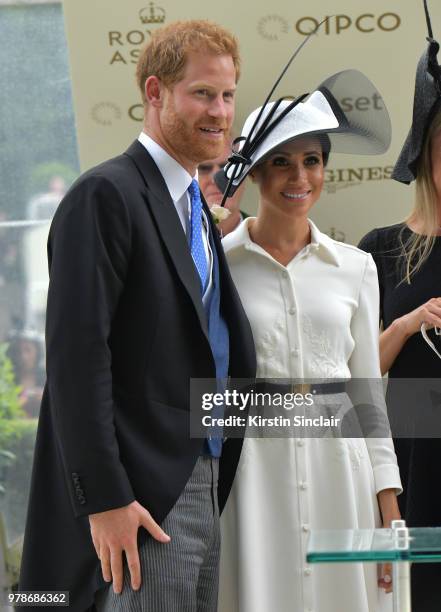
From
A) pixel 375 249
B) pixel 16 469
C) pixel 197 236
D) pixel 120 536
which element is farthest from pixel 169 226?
pixel 16 469

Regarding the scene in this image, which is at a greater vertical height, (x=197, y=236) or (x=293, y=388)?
(x=197, y=236)

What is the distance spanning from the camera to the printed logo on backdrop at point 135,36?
3336mm

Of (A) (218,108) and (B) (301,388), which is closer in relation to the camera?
(A) (218,108)

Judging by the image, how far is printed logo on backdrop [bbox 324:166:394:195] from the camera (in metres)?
3.45

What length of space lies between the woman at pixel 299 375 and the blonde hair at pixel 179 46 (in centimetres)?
34

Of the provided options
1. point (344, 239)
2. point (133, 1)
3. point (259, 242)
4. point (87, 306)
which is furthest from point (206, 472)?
point (133, 1)

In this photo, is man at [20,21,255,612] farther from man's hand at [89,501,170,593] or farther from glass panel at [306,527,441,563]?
glass panel at [306,527,441,563]

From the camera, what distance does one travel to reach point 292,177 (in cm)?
246

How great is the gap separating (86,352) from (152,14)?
5.83ft

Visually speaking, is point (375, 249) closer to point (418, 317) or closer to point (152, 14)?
point (418, 317)

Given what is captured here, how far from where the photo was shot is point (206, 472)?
6.94 feet

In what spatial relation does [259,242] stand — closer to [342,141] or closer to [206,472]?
[342,141]

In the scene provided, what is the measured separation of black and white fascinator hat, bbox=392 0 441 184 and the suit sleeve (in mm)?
1175

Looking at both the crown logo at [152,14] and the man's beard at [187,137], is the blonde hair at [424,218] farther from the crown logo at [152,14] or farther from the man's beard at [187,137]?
the crown logo at [152,14]
